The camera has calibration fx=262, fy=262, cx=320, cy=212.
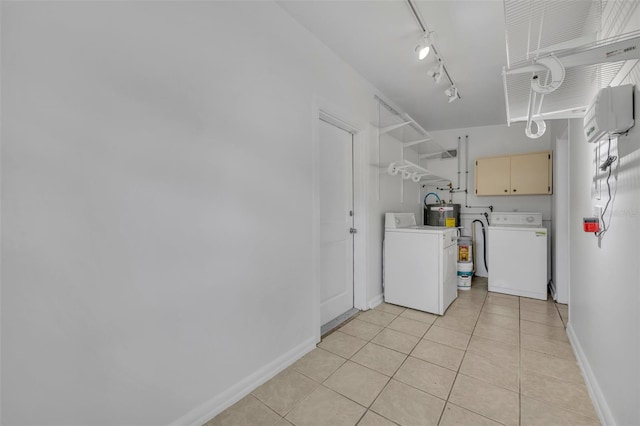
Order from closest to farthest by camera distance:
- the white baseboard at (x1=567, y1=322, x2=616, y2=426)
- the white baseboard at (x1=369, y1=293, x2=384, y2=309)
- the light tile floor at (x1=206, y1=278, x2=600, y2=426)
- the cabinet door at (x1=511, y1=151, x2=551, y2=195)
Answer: the white baseboard at (x1=567, y1=322, x2=616, y2=426) → the light tile floor at (x1=206, y1=278, x2=600, y2=426) → the white baseboard at (x1=369, y1=293, x2=384, y2=309) → the cabinet door at (x1=511, y1=151, x2=551, y2=195)

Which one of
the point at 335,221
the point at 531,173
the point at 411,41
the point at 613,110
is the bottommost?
the point at 335,221

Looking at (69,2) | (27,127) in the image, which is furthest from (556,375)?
(69,2)

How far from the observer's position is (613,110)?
3.69 ft

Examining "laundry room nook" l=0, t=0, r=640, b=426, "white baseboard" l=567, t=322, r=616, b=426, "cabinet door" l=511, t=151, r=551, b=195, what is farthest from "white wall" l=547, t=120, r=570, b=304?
"white baseboard" l=567, t=322, r=616, b=426

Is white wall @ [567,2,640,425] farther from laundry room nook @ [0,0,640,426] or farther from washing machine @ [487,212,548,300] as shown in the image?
washing machine @ [487,212,548,300]

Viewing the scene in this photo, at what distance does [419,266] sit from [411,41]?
2.20 m

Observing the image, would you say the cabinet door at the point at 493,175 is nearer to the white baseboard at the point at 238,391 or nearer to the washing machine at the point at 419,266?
the washing machine at the point at 419,266

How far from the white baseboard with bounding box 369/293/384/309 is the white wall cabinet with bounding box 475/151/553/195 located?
8.06ft

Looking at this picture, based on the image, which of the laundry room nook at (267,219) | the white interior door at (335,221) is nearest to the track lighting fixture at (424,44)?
the laundry room nook at (267,219)

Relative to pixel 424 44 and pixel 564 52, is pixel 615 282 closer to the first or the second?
pixel 564 52

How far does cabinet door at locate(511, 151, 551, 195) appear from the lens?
3.72 meters

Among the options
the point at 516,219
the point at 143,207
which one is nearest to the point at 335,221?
the point at 143,207

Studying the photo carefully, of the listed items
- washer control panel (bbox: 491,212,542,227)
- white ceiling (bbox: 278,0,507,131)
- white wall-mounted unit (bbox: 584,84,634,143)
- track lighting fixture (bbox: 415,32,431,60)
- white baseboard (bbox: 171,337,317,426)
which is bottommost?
white baseboard (bbox: 171,337,317,426)

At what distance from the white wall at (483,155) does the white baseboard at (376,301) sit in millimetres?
2256
